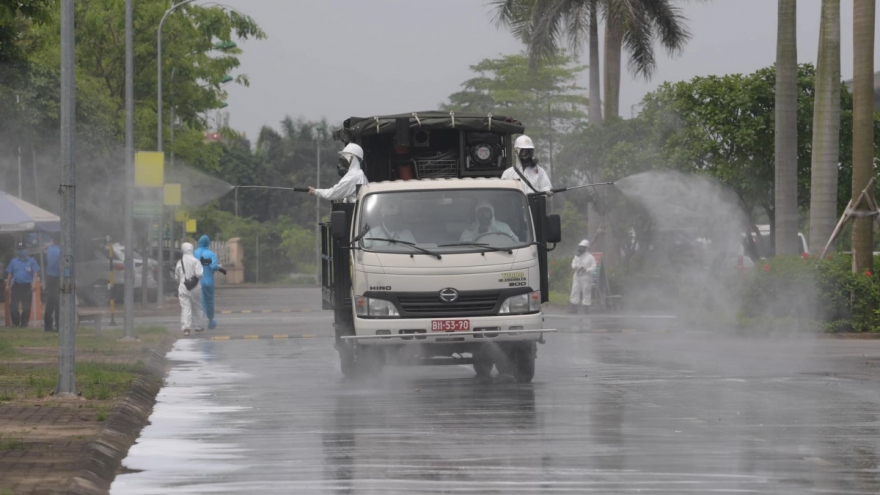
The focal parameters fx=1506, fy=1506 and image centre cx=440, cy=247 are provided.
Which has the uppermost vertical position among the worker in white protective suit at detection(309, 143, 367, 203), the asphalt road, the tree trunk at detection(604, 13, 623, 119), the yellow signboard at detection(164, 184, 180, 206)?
the tree trunk at detection(604, 13, 623, 119)

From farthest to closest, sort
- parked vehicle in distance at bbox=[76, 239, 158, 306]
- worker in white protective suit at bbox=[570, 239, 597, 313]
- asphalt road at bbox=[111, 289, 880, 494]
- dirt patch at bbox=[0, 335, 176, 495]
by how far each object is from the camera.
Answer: parked vehicle in distance at bbox=[76, 239, 158, 306] < worker in white protective suit at bbox=[570, 239, 597, 313] < asphalt road at bbox=[111, 289, 880, 494] < dirt patch at bbox=[0, 335, 176, 495]

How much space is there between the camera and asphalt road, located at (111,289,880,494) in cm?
964

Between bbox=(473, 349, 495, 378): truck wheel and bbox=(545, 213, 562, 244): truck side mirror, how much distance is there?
1484mm

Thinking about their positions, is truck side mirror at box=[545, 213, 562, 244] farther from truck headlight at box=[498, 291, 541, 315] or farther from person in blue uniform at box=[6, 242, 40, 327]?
Answer: person in blue uniform at box=[6, 242, 40, 327]

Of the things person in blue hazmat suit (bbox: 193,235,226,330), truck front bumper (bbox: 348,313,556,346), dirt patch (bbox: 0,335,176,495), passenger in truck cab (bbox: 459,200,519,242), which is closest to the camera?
dirt patch (bbox: 0,335,176,495)

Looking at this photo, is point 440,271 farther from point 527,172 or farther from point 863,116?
point 863,116

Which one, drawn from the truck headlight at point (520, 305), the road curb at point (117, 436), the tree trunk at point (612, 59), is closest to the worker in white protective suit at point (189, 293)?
the road curb at point (117, 436)

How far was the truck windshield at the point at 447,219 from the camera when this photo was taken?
54.0ft

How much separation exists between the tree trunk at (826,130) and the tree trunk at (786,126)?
103cm

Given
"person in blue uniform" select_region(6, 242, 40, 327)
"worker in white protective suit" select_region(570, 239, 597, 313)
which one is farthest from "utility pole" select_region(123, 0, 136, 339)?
"worker in white protective suit" select_region(570, 239, 597, 313)

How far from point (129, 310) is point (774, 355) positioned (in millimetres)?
10532

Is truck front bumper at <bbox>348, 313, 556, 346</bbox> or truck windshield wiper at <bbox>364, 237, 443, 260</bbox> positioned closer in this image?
truck front bumper at <bbox>348, 313, 556, 346</bbox>

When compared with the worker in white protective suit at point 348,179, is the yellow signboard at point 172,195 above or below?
above

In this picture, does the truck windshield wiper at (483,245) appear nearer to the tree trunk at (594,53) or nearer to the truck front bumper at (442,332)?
the truck front bumper at (442,332)
